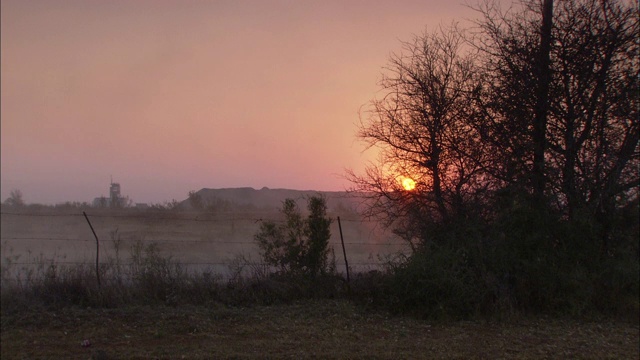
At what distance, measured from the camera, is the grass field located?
752 cm

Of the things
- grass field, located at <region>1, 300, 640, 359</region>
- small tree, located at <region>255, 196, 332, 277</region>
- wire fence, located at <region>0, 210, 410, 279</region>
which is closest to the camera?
grass field, located at <region>1, 300, 640, 359</region>

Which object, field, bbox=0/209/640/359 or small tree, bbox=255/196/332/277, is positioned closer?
field, bbox=0/209/640/359

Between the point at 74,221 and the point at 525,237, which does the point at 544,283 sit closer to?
the point at 525,237

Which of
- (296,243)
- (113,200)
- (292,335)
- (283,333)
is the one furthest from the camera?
(113,200)

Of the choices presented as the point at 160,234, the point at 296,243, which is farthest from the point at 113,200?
the point at 296,243

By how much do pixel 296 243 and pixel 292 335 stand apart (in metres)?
3.26

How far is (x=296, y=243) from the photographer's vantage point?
Result: 11492 mm

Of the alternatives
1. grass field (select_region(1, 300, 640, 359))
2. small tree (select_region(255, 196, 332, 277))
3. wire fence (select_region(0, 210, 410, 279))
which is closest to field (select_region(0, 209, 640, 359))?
grass field (select_region(1, 300, 640, 359))

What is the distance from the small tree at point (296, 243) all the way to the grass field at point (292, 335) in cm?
109

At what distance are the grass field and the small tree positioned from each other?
1.09 m

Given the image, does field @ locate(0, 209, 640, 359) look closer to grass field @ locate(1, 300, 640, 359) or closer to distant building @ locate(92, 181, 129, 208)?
grass field @ locate(1, 300, 640, 359)

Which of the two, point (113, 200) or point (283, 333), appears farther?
point (113, 200)

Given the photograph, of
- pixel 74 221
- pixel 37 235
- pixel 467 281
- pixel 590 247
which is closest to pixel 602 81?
pixel 590 247

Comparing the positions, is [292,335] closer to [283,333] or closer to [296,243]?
[283,333]
